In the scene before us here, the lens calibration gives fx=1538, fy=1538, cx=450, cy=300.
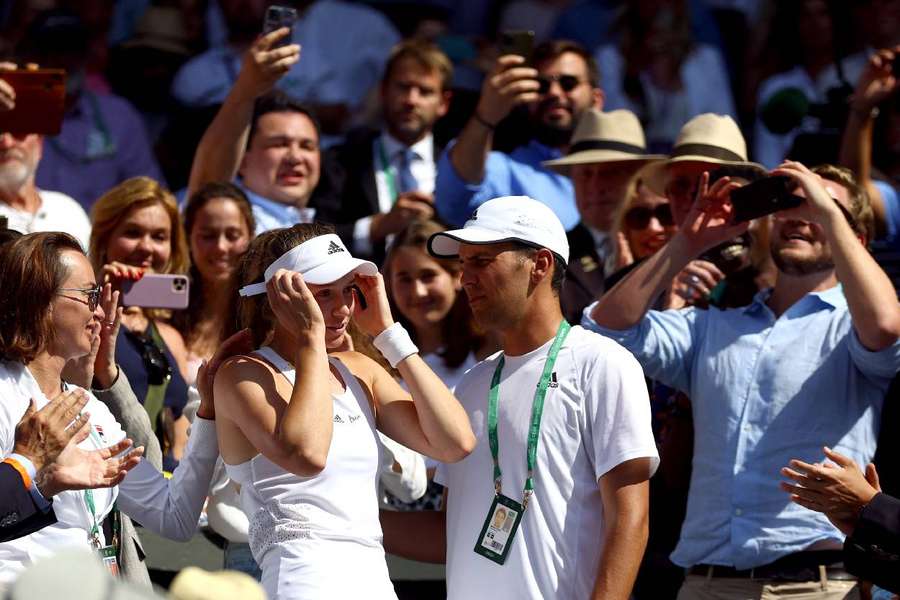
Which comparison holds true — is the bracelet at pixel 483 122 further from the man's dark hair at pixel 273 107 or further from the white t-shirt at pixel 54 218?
the white t-shirt at pixel 54 218

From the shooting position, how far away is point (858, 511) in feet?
14.5

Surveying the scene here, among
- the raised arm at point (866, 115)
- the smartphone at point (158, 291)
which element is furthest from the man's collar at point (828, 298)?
the smartphone at point (158, 291)

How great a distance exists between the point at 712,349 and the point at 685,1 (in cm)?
485

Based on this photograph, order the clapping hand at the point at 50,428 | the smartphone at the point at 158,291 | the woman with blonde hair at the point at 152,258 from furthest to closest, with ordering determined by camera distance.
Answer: the woman with blonde hair at the point at 152,258
the smartphone at the point at 158,291
the clapping hand at the point at 50,428

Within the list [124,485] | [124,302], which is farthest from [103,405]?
[124,302]

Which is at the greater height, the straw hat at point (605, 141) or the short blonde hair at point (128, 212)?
the straw hat at point (605, 141)

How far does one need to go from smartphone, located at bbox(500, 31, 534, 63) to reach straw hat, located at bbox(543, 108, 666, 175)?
0.65 m

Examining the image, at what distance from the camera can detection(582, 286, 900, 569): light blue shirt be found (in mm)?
5117

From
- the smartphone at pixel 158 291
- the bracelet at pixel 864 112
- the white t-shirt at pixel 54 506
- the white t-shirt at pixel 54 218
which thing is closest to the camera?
the white t-shirt at pixel 54 506

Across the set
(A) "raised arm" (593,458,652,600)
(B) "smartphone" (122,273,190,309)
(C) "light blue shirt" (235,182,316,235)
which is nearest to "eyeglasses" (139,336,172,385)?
(B) "smartphone" (122,273,190,309)

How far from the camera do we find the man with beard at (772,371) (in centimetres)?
506

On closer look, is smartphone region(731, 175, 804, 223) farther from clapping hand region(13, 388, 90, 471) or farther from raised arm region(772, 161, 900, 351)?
clapping hand region(13, 388, 90, 471)

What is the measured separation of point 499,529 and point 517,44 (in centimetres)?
311

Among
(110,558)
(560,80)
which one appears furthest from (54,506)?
(560,80)
